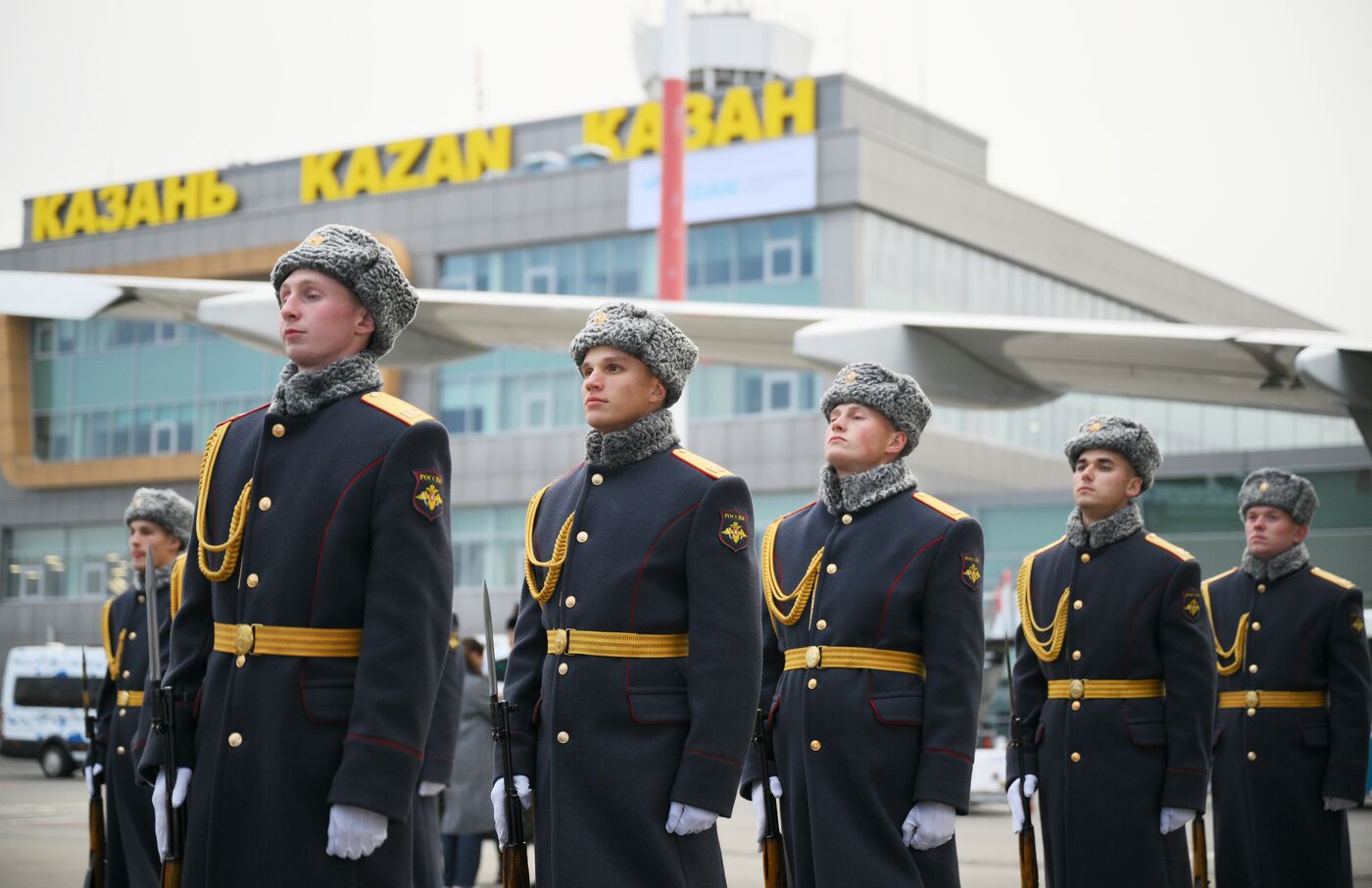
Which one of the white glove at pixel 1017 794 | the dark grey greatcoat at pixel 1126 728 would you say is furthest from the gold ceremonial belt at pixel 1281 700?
the white glove at pixel 1017 794

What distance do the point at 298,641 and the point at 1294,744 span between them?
6.16 meters

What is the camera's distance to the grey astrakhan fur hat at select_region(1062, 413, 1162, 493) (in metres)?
7.88

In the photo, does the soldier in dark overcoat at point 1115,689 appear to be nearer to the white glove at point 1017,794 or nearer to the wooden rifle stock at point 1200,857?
the white glove at point 1017,794

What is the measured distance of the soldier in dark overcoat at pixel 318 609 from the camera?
429cm

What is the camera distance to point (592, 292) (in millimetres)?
45219

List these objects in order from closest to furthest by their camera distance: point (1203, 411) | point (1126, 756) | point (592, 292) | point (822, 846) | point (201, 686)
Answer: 1. point (201, 686)
2. point (822, 846)
3. point (1126, 756)
4. point (592, 292)
5. point (1203, 411)

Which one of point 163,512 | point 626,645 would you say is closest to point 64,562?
point 163,512

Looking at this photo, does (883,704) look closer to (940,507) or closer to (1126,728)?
(940,507)

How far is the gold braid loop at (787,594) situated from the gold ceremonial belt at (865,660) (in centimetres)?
21

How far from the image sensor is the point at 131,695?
8.59m

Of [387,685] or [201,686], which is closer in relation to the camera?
[387,685]

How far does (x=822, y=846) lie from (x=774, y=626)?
0.89m

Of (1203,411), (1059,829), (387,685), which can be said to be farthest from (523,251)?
(387,685)

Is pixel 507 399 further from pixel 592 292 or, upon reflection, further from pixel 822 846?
pixel 822 846
